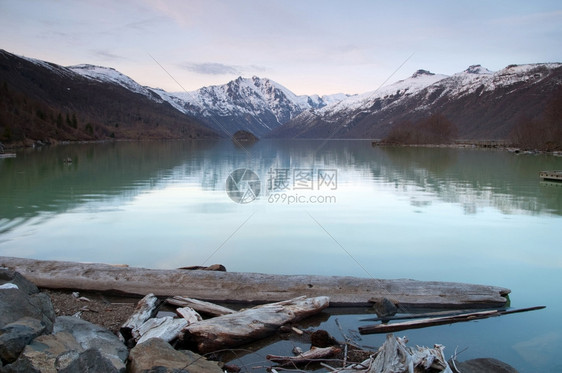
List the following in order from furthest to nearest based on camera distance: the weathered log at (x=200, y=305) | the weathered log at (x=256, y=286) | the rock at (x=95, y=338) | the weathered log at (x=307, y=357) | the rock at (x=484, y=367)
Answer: the weathered log at (x=256, y=286)
the weathered log at (x=200, y=305)
the weathered log at (x=307, y=357)
the rock at (x=484, y=367)
the rock at (x=95, y=338)

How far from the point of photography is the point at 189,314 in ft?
23.5

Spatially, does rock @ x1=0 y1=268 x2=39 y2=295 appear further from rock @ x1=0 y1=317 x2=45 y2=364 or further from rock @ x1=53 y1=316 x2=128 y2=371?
rock @ x1=0 y1=317 x2=45 y2=364

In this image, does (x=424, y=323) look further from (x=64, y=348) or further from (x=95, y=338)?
(x=64, y=348)

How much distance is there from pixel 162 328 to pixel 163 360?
124cm

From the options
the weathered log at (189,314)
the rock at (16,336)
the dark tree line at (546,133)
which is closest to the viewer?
the rock at (16,336)

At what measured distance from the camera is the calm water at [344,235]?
7785 millimetres

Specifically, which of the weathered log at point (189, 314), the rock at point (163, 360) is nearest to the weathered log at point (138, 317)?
the weathered log at point (189, 314)

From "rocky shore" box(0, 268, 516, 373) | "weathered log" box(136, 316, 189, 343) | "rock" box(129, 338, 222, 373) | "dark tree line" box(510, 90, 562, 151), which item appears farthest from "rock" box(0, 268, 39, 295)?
"dark tree line" box(510, 90, 562, 151)

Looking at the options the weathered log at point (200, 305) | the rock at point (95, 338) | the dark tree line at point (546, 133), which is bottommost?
the weathered log at point (200, 305)

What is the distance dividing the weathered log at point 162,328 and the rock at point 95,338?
0.41 metres

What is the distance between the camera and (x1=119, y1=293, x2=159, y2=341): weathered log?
6.68 metres

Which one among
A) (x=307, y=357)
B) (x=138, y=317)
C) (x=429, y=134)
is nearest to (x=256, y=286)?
(x=138, y=317)

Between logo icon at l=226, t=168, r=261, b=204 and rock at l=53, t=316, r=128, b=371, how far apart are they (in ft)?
48.8

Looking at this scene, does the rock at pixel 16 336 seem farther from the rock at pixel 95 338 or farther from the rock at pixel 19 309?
the rock at pixel 95 338
